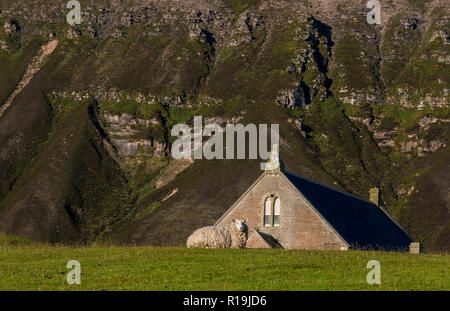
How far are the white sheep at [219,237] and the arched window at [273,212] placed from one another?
1394cm

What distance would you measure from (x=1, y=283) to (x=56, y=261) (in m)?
6.86

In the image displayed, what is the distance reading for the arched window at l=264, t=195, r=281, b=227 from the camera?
212ft

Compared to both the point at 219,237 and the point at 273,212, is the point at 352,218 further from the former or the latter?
the point at 219,237

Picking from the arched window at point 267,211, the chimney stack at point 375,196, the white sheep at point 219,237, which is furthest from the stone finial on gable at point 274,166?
the chimney stack at point 375,196

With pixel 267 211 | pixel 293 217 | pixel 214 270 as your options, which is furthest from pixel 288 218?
pixel 214 270

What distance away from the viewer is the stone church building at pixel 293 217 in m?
62.4

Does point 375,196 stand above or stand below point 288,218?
above

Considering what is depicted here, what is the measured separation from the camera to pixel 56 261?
131 feet

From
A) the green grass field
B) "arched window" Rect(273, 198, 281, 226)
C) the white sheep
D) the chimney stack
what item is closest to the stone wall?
"arched window" Rect(273, 198, 281, 226)

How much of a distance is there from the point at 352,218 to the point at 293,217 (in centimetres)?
772

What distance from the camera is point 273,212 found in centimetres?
6481
